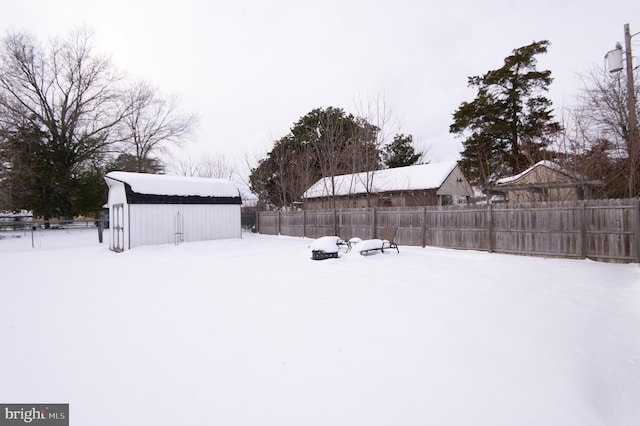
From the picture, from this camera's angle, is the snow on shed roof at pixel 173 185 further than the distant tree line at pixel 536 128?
Yes

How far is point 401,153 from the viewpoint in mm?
33219

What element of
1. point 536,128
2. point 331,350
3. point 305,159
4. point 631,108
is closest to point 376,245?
point 331,350

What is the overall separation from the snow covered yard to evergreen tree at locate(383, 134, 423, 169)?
27195 mm

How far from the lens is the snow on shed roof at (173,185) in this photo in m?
13.6

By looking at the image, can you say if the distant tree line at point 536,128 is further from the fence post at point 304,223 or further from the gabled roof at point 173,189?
the gabled roof at point 173,189

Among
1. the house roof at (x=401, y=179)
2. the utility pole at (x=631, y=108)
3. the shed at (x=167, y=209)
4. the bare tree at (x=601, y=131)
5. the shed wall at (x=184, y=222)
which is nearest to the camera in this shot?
the utility pole at (x=631, y=108)

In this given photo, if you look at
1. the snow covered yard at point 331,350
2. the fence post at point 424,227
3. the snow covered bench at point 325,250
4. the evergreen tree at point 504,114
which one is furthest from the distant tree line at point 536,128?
the snow covered bench at point 325,250

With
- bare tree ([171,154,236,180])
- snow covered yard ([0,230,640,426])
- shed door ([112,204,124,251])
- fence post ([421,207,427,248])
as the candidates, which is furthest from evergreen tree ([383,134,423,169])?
snow covered yard ([0,230,640,426])

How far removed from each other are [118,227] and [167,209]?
2.07 m

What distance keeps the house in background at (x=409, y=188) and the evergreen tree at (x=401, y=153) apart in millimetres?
7004

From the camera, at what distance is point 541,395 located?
263 cm

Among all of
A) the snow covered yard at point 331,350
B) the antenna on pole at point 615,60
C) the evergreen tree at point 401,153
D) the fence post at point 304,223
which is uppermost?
the evergreen tree at point 401,153

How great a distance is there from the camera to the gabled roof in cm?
1341

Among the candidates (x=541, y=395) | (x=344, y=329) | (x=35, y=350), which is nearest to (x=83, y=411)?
(x=35, y=350)
